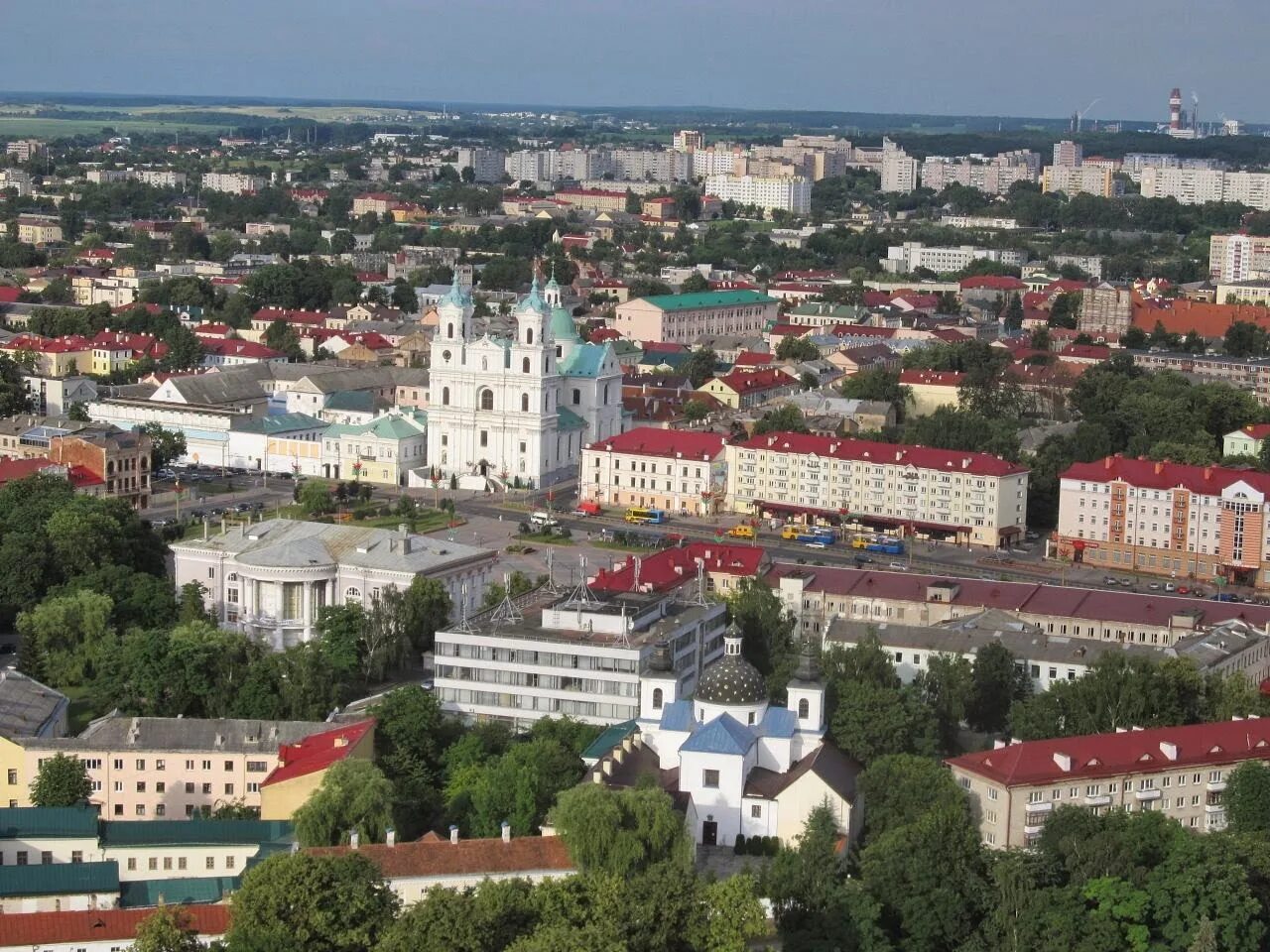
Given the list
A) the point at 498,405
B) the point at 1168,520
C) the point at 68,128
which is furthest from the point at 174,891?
the point at 68,128

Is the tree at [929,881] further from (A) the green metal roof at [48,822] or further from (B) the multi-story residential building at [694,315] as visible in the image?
(B) the multi-story residential building at [694,315]

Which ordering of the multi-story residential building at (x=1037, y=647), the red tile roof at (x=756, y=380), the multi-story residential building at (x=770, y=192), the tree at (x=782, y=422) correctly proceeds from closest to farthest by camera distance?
the multi-story residential building at (x=1037, y=647) < the tree at (x=782, y=422) < the red tile roof at (x=756, y=380) < the multi-story residential building at (x=770, y=192)

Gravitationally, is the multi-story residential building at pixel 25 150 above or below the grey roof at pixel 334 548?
above

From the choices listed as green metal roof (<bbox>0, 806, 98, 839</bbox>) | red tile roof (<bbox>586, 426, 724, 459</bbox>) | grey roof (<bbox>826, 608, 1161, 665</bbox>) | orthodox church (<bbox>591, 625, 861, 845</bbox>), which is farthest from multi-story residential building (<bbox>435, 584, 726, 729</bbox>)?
red tile roof (<bbox>586, 426, 724, 459</bbox>)

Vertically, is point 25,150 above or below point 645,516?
above

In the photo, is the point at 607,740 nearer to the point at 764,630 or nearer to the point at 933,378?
the point at 764,630

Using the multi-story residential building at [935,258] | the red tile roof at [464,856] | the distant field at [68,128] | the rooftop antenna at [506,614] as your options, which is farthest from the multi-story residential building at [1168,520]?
the distant field at [68,128]
